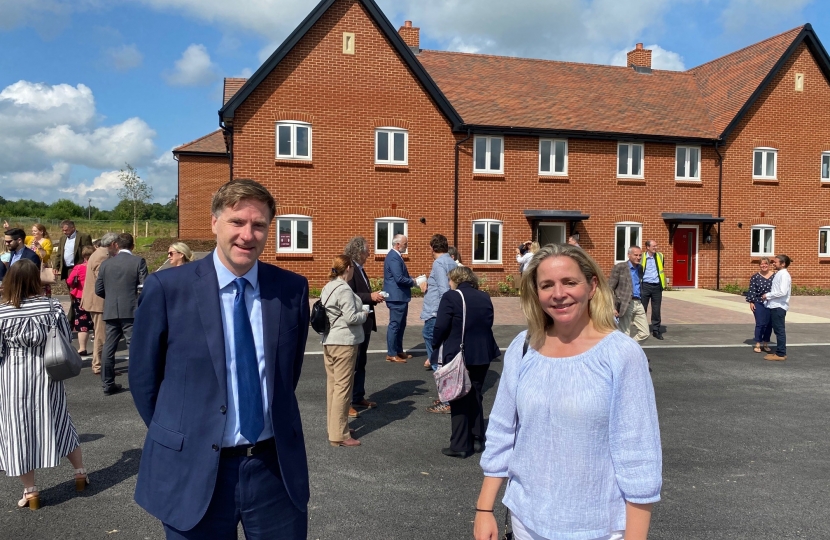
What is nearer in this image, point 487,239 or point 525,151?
point 487,239

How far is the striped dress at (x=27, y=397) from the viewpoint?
464 centimetres

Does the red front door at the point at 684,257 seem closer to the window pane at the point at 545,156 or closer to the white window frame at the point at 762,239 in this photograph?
the white window frame at the point at 762,239

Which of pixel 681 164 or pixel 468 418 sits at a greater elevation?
pixel 681 164

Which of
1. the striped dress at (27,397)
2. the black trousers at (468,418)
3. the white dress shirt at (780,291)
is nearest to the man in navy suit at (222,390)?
the striped dress at (27,397)

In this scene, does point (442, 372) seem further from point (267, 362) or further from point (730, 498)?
point (267, 362)

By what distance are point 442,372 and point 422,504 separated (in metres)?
1.38

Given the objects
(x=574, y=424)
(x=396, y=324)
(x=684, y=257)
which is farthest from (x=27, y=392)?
(x=684, y=257)

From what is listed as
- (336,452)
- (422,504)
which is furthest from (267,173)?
(422,504)

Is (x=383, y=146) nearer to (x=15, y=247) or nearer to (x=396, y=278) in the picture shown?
(x=396, y=278)

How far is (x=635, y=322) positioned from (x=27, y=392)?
8671 millimetres

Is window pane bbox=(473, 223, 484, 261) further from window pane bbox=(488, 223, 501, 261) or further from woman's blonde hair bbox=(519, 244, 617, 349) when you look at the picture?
woman's blonde hair bbox=(519, 244, 617, 349)

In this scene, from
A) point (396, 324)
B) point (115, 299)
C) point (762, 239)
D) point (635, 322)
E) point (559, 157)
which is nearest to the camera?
point (115, 299)

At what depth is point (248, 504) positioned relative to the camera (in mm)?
2541

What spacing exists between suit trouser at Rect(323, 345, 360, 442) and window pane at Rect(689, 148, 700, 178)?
21316mm
